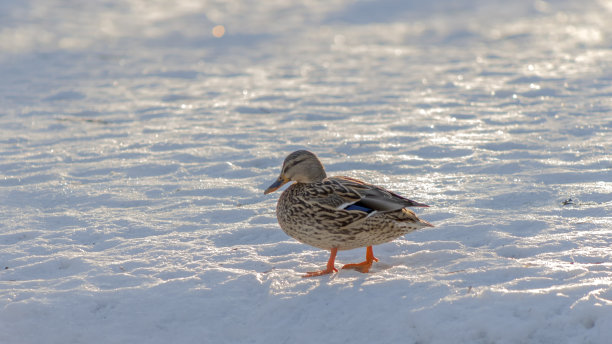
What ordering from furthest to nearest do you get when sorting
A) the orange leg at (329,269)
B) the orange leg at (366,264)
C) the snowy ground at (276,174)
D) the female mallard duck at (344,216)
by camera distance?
1. the orange leg at (366,264)
2. the orange leg at (329,269)
3. the female mallard duck at (344,216)
4. the snowy ground at (276,174)

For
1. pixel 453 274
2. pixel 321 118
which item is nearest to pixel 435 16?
pixel 321 118

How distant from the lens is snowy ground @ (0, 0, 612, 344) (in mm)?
4219

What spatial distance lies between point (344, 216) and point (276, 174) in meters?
2.85

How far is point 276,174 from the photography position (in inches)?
293

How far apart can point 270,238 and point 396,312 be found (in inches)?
72.1

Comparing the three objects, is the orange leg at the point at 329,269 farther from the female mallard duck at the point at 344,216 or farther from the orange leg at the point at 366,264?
the orange leg at the point at 366,264

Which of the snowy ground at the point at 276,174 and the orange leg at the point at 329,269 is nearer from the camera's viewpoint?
the snowy ground at the point at 276,174

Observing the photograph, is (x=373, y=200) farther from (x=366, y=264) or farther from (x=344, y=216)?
(x=366, y=264)

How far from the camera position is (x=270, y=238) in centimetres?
571

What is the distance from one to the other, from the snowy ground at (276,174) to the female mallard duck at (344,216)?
26 cm

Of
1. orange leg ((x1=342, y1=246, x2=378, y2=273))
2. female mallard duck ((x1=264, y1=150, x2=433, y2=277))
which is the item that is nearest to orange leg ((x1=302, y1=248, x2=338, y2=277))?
female mallard duck ((x1=264, y1=150, x2=433, y2=277))

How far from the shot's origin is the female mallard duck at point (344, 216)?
15.3ft

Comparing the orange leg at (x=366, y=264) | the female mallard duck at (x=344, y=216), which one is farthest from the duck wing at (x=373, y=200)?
the orange leg at (x=366, y=264)

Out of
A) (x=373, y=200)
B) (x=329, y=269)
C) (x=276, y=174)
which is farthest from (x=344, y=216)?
(x=276, y=174)
